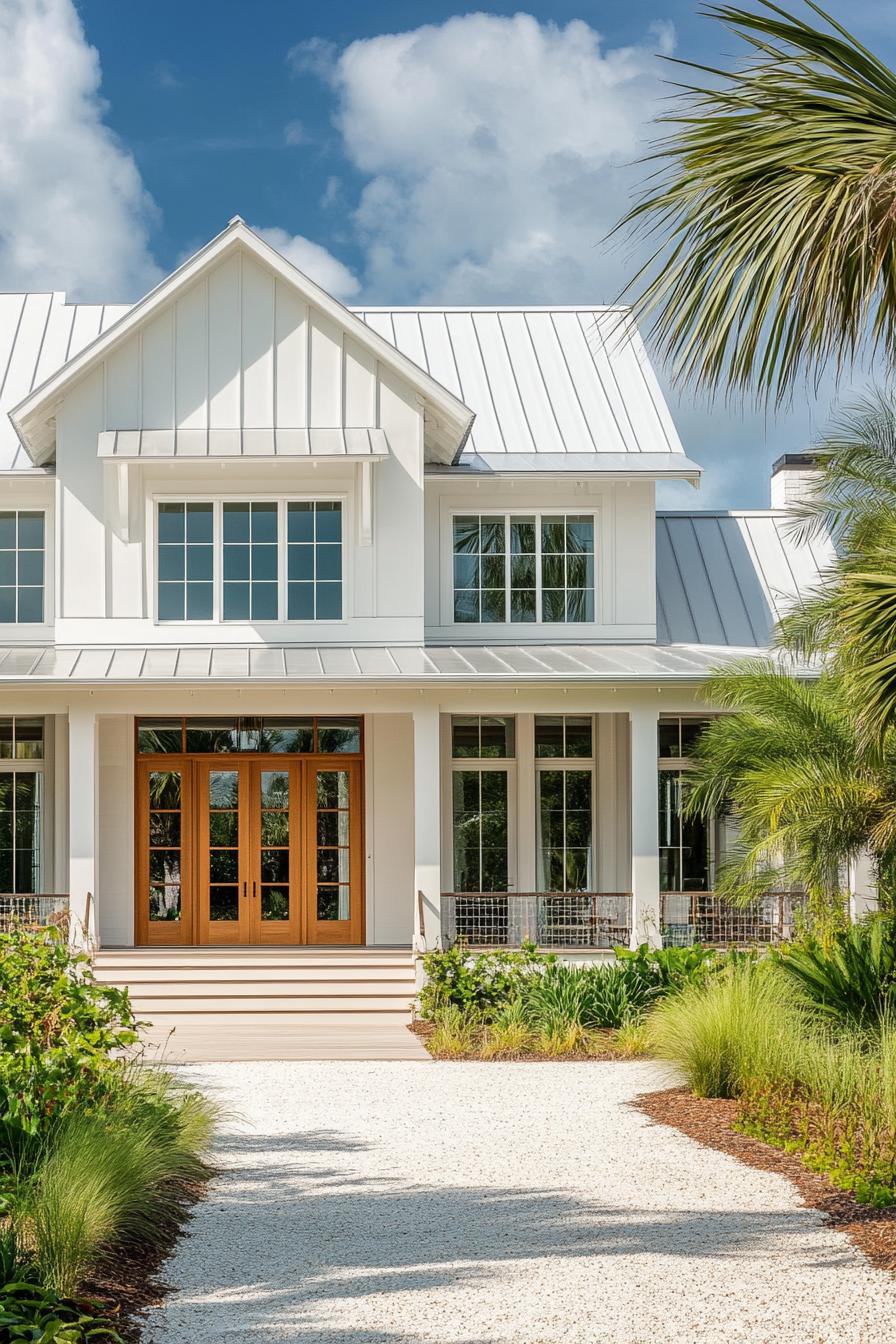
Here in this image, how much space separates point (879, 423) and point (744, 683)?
2880 millimetres

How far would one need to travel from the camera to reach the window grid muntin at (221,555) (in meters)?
18.7

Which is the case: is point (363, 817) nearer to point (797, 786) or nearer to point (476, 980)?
point (476, 980)

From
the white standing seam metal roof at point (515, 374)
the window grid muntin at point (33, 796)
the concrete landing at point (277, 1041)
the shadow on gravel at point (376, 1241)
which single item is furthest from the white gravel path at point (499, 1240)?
the white standing seam metal roof at point (515, 374)

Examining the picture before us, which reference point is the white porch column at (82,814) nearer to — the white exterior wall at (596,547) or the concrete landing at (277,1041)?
the concrete landing at (277,1041)

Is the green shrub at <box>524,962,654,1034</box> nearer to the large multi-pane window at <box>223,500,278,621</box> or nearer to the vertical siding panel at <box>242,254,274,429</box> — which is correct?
the large multi-pane window at <box>223,500,278,621</box>

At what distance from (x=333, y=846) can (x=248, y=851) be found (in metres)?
1.12

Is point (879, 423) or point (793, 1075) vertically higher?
point (879, 423)

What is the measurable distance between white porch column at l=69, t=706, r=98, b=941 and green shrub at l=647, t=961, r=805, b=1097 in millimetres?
7695

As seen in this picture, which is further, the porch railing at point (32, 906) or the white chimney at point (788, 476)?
the white chimney at point (788, 476)

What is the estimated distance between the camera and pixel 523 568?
20031mm

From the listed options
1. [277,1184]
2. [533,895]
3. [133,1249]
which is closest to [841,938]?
[533,895]

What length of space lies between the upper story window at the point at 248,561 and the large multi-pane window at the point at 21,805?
111 inches

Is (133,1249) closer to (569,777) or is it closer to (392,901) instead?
(392,901)

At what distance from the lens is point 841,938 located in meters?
13.4
